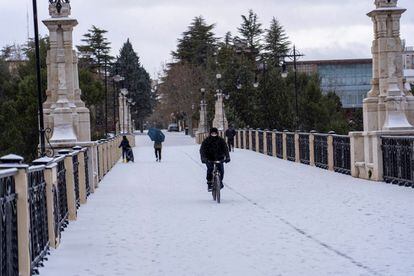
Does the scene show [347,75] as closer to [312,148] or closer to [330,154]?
[312,148]

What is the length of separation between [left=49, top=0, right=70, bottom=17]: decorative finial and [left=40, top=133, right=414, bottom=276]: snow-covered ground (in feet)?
15.6

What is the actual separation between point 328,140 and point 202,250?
1709 centimetres

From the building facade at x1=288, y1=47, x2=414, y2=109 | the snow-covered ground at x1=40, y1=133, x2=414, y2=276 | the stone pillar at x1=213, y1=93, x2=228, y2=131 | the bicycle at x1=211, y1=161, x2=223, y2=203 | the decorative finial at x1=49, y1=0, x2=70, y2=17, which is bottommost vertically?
the snow-covered ground at x1=40, y1=133, x2=414, y2=276

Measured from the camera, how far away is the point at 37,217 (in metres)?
9.33

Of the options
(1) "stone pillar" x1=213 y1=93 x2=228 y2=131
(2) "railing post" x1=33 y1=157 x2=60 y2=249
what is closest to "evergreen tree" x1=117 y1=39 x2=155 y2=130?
(1) "stone pillar" x1=213 y1=93 x2=228 y2=131

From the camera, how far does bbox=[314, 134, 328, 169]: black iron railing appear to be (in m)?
27.9

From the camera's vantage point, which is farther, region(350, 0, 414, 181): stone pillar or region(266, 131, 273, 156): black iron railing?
region(266, 131, 273, 156): black iron railing

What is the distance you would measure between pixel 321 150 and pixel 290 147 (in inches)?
275

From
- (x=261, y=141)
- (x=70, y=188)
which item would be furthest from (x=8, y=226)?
(x=261, y=141)

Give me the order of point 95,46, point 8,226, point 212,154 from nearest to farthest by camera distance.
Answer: point 8,226 → point 212,154 → point 95,46

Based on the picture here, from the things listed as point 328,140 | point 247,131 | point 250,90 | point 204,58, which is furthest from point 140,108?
point 328,140

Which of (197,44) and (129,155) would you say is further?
(197,44)

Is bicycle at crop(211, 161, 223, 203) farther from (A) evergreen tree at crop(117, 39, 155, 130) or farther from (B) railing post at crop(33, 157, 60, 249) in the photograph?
(A) evergreen tree at crop(117, 39, 155, 130)

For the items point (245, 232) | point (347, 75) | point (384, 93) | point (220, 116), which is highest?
point (347, 75)
